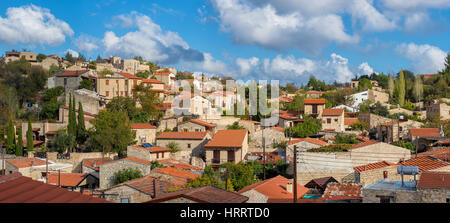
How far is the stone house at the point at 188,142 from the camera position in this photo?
36.6 m

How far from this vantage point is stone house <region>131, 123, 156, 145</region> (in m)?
39.3

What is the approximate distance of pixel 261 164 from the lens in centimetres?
3162

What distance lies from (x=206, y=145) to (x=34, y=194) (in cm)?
2813

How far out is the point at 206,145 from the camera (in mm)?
35125

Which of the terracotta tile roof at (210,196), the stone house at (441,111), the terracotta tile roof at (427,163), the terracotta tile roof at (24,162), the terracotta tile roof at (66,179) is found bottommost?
the terracotta tile roof at (66,179)

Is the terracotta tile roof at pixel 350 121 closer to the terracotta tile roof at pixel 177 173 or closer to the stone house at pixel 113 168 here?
the terracotta tile roof at pixel 177 173

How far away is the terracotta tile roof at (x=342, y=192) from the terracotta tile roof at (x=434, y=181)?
10.5 feet

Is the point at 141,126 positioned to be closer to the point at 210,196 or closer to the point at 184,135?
the point at 184,135

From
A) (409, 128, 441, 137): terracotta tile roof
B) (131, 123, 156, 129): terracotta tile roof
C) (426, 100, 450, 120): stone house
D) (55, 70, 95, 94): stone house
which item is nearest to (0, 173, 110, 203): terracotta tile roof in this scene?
(131, 123, 156, 129): terracotta tile roof

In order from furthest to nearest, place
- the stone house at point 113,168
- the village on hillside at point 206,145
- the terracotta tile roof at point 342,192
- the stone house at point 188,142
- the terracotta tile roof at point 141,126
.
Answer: the terracotta tile roof at point 141,126, the stone house at point 188,142, the stone house at point 113,168, the terracotta tile roof at point 342,192, the village on hillside at point 206,145

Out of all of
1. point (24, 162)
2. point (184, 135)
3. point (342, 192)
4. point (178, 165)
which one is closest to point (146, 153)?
point (178, 165)

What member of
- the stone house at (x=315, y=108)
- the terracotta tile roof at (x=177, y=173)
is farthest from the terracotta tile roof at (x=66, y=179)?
the stone house at (x=315, y=108)

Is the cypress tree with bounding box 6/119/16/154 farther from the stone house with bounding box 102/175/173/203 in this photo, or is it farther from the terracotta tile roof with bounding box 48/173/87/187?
the stone house with bounding box 102/175/173/203

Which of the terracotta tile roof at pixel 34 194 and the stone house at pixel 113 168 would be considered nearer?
the terracotta tile roof at pixel 34 194
